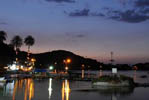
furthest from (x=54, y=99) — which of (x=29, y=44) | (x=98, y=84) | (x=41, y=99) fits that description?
(x=29, y=44)

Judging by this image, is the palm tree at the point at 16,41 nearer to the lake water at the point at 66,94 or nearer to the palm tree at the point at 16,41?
the palm tree at the point at 16,41

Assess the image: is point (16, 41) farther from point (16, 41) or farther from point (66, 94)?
point (66, 94)

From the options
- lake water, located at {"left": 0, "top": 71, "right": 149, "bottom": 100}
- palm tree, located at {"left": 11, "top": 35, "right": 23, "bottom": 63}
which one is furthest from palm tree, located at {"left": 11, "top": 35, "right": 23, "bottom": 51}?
lake water, located at {"left": 0, "top": 71, "right": 149, "bottom": 100}

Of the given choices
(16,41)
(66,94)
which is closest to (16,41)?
(16,41)

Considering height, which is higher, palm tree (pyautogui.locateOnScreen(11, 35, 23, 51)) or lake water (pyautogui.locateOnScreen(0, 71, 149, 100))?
palm tree (pyautogui.locateOnScreen(11, 35, 23, 51))

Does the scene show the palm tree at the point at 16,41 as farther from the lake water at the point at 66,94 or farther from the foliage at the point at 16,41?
the lake water at the point at 66,94

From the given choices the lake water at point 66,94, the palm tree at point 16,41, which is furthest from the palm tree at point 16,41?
the lake water at point 66,94

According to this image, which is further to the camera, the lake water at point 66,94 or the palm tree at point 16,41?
the palm tree at point 16,41

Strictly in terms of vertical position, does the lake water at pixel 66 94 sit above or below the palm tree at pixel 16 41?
below

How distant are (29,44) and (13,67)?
3172cm

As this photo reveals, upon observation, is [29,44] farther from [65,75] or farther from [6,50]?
[65,75]

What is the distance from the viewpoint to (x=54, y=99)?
35812mm

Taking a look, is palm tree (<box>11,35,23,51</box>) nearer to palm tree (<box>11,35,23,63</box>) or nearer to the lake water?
palm tree (<box>11,35,23,63</box>)

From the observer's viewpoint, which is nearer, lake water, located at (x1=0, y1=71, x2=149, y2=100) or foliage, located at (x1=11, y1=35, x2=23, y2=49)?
lake water, located at (x1=0, y1=71, x2=149, y2=100)
